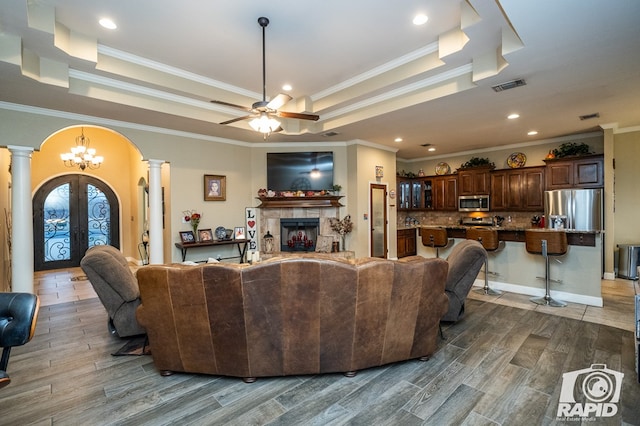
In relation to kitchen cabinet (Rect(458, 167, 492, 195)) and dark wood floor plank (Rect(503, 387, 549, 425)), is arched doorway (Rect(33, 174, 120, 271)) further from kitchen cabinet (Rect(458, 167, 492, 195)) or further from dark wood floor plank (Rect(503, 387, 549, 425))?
kitchen cabinet (Rect(458, 167, 492, 195))

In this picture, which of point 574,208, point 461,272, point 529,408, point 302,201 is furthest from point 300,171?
point 574,208

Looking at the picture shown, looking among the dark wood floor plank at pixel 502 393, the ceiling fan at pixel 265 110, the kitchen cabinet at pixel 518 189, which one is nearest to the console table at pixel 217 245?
the ceiling fan at pixel 265 110

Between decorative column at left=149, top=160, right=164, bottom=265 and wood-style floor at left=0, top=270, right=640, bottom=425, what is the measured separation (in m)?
2.13

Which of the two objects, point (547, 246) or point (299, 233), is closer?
point (547, 246)

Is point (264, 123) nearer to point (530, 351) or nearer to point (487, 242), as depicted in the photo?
point (530, 351)

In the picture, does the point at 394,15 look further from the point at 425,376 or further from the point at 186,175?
the point at 186,175

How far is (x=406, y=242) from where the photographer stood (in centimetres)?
844

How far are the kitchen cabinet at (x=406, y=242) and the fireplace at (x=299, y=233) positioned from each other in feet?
8.15

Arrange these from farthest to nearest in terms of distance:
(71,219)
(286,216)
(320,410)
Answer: (71,219) → (286,216) → (320,410)

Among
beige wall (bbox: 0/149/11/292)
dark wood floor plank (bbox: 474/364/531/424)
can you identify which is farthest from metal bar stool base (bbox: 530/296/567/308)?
beige wall (bbox: 0/149/11/292)

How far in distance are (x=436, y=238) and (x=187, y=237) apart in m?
4.71

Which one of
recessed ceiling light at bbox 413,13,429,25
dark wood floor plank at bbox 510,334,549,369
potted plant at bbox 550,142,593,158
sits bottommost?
dark wood floor plank at bbox 510,334,549,369

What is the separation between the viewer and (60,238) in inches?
295

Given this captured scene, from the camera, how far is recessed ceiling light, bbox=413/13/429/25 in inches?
124
